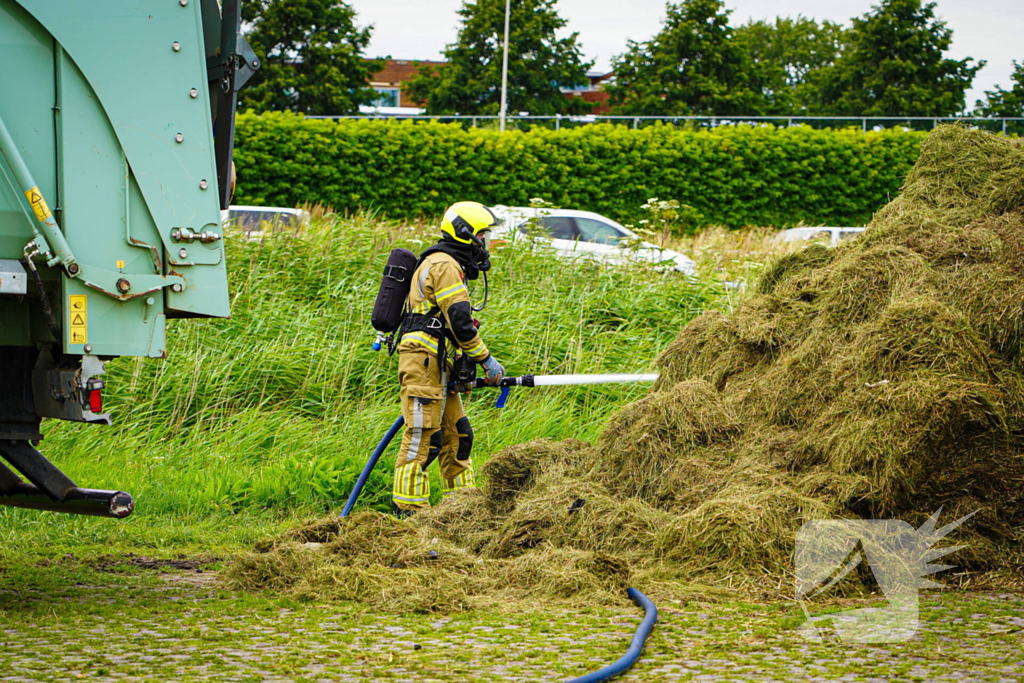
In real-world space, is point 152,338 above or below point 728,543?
above

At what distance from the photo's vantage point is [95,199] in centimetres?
416

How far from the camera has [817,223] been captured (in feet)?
78.5

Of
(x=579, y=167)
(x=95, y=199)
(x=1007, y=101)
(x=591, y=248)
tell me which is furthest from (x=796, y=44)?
(x=95, y=199)

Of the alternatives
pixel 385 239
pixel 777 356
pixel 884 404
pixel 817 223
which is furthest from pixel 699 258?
pixel 817 223

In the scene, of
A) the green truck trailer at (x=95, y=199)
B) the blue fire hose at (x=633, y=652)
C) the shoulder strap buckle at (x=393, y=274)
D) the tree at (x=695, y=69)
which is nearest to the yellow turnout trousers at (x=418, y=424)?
the shoulder strap buckle at (x=393, y=274)

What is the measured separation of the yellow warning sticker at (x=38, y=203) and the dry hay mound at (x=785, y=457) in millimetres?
2022

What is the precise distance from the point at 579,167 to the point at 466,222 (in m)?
16.5

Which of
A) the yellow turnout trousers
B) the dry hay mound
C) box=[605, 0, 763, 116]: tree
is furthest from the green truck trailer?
box=[605, 0, 763, 116]: tree

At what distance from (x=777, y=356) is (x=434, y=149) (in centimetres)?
1601

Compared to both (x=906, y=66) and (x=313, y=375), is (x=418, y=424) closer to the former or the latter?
(x=313, y=375)

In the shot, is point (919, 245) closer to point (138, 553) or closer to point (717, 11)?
point (138, 553)

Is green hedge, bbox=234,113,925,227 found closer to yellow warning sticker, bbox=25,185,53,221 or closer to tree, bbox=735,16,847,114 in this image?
yellow warning sticker, bbox=25,185,53,221

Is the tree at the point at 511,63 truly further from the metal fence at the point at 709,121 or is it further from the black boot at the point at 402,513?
the black boot at the point at 402,513

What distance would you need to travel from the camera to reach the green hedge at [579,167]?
20.6 meters
